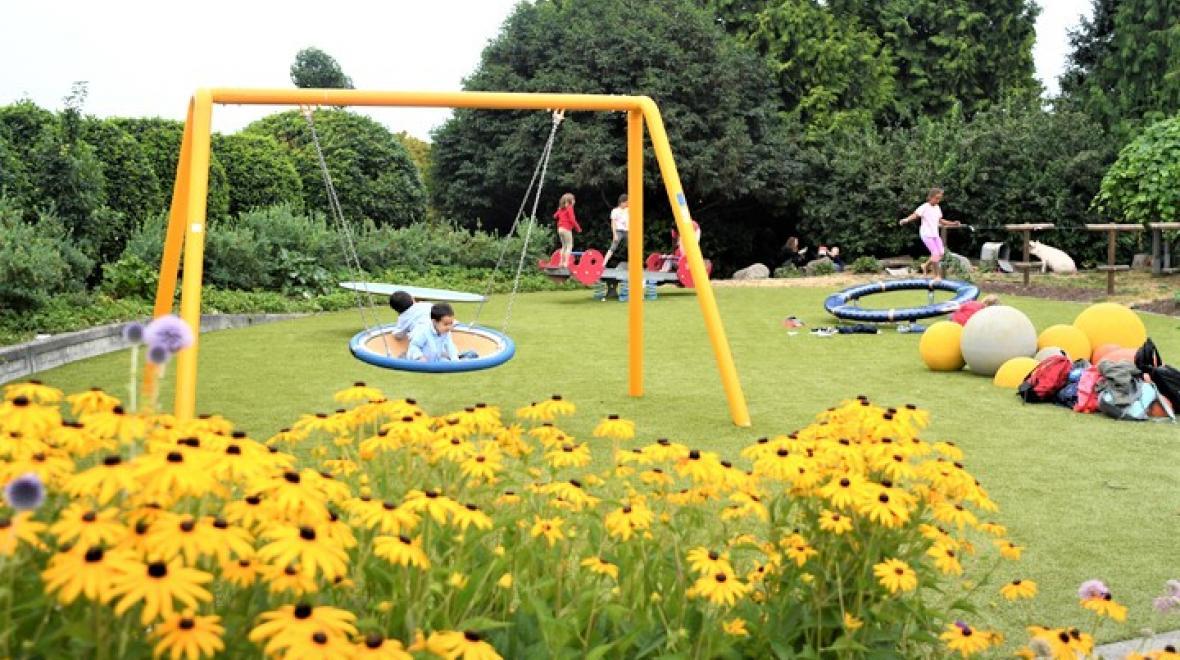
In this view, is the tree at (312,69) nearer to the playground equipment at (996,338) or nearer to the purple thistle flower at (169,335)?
the playground equipment at (996,338)

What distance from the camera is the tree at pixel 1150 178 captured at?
17.7 meters

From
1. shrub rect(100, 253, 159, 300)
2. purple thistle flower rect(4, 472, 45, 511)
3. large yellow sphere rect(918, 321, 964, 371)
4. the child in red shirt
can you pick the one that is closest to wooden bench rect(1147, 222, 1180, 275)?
the child in red shirt

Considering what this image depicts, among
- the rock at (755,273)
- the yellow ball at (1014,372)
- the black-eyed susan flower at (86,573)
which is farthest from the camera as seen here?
the rock at (755,273)

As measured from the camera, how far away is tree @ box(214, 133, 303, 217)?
2027 centimetres

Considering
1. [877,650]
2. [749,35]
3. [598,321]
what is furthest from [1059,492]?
[749,35]

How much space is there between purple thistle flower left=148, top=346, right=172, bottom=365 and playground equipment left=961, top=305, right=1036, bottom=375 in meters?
9.00

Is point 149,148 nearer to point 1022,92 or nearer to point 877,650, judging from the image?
point 877,650

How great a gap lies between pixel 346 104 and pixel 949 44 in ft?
96.9

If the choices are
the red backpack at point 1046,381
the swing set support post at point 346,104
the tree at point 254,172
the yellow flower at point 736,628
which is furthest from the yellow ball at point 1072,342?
the tree at point 254,172

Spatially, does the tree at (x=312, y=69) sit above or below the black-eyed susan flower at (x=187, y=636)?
above

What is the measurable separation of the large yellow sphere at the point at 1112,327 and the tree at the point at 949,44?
23984 millimetres

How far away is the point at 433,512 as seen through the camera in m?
2.41

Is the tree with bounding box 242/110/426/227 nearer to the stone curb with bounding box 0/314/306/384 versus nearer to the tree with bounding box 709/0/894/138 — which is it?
the tree with bounding box 709/0/894/138

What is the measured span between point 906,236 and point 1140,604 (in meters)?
22.5
